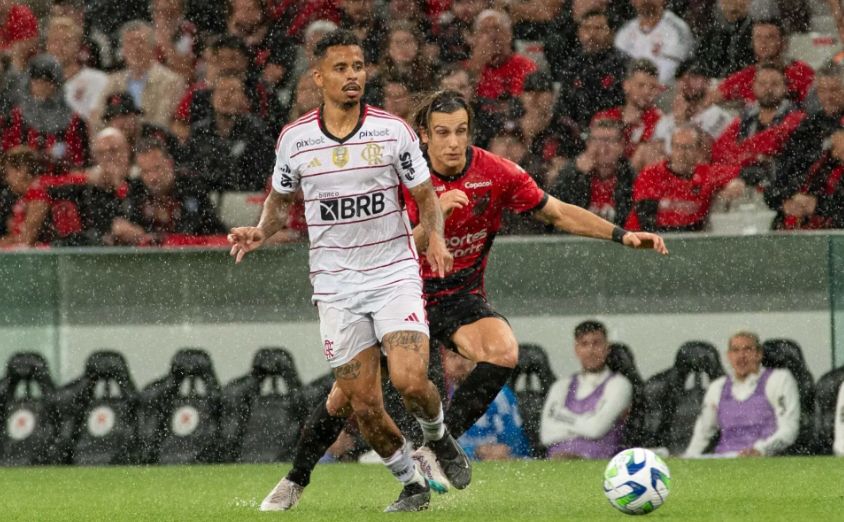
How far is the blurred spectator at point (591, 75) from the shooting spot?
1187 centimetres

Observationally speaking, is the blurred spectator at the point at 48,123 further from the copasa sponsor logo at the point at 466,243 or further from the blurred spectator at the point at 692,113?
the copasa sponsor logo at the point at 466,243

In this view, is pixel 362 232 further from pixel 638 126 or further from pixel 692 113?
pixel 692 113

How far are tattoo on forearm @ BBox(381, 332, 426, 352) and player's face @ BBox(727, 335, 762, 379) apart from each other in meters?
4.15

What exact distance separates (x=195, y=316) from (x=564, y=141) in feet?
11.3

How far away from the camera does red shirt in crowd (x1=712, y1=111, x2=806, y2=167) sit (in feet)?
36.0

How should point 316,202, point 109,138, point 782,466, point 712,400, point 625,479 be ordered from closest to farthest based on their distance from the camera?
point 625,479
point 316,202
point 782,466
point 712,400
point 109,138

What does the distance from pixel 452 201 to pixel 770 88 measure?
504 centimetres

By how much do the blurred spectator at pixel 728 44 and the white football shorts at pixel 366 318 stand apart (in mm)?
6263

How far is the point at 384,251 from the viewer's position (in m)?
6.82

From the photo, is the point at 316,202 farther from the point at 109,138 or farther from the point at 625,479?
the point at 109,138

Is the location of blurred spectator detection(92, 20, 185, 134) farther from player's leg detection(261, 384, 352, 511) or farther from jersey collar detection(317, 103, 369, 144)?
jersey collar detection(317, 103, 369, 144)

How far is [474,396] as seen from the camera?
7379 mm

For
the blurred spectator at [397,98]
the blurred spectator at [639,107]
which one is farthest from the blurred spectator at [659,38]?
the blurred spectator at [397,98]

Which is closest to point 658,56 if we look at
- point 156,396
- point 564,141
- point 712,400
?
point 564,141
